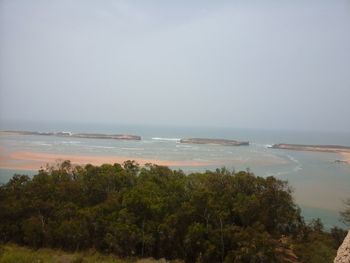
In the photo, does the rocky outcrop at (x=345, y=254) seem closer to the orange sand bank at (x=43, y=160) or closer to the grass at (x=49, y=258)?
the grass at (x=49, y=258)

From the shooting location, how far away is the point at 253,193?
624 inches

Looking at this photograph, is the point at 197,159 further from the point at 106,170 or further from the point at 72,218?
the point at 72,218

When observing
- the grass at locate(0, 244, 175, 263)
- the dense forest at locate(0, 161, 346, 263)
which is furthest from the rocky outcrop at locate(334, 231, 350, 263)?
the grass at locate(0, 244, 175, 263)

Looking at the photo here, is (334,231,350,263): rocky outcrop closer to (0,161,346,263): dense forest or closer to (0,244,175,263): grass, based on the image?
(0,161,346,263): dense forest

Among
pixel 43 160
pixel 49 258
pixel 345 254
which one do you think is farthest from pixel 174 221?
pixel 43 160

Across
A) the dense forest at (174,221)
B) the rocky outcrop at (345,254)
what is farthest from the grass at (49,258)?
the rocky outcrop at (345,254)

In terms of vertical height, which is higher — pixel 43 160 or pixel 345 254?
pixel 345 254

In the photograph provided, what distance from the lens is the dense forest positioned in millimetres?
13625

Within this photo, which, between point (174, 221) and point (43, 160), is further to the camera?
point (43, 160)

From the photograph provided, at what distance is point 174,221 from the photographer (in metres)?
14.0

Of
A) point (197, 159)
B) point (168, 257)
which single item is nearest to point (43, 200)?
point (168, 257)

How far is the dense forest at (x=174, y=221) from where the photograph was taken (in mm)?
13625

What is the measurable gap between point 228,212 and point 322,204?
1187 cm

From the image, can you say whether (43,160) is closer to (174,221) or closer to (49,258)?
(174,221)
